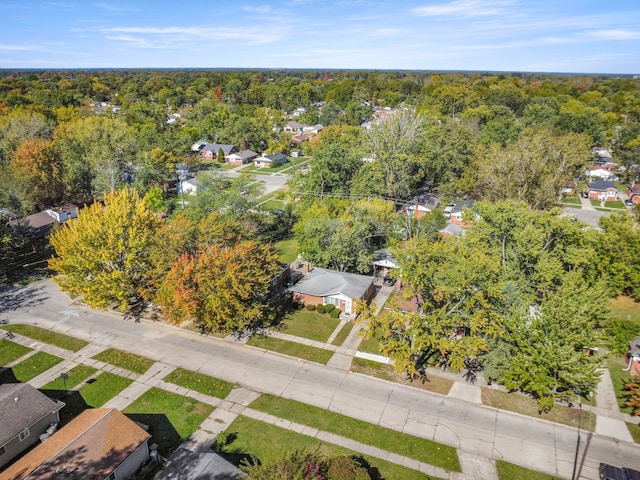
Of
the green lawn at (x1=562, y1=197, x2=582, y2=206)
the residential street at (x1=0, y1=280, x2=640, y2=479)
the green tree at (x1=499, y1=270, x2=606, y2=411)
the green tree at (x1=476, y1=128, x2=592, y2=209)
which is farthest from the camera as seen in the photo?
the green lawn at (x1=562, y1=197, x2=582, y2=206)

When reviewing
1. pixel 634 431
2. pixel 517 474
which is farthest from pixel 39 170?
pixel 634 431

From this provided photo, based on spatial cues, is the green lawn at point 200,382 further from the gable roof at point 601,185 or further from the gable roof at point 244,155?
the gable roof at point 601,185

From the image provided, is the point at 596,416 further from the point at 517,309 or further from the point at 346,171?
the point at 346,171

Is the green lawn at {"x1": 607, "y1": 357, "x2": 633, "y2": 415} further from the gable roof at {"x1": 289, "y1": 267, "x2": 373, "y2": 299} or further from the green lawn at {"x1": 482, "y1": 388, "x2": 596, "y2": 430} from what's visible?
the gable roof at {"x1": 289, "y1": 267, "x2": 373, "y2": 299}

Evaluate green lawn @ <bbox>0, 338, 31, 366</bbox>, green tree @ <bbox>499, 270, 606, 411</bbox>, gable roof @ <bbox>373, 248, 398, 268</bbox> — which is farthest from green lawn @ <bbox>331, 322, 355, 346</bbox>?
green lawn @ <bbox>0, 338, 31, 366</bbox>

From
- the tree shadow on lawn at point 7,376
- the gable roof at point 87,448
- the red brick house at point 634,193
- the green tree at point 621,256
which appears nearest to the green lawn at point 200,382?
the gable roof at point 87,448
